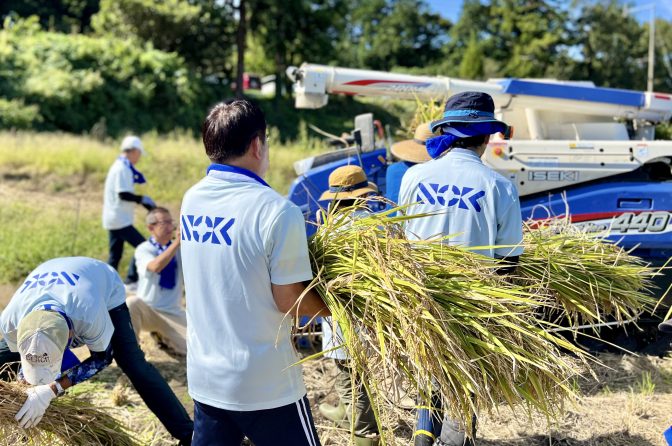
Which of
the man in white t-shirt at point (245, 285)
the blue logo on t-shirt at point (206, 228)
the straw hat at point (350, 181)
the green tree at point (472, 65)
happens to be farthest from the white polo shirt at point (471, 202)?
the green tree at point (472, 65)

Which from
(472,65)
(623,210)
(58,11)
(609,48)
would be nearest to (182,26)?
(58,11)

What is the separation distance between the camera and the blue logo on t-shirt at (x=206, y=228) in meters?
2.11

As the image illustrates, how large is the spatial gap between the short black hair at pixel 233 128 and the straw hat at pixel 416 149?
2.63m

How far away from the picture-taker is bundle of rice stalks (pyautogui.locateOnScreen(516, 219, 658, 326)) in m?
3.11

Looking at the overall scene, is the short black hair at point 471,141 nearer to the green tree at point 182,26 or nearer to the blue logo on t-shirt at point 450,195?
the blue logo on t-shirt at point 450,195

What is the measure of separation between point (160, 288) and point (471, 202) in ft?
11.1

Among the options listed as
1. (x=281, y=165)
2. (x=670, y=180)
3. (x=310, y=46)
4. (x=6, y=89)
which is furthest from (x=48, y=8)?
(x=670, y=180)

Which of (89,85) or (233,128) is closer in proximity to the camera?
(233,128)

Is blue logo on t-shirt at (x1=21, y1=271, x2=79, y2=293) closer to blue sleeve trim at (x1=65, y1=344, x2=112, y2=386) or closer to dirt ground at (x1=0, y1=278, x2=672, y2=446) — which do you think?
blue sleeve trim at (x1=65, y1=344, x2=112, y2=386)

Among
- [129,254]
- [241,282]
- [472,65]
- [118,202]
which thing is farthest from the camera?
[472,65]

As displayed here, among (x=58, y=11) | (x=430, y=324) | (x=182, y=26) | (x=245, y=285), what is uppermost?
(x=58, y=11)

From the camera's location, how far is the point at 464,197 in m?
2.84

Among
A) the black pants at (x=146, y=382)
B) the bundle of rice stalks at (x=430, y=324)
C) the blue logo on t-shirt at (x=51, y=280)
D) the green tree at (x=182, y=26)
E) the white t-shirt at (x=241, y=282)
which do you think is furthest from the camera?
the green tree at (x=182, y=26)

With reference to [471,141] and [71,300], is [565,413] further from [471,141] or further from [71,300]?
[71,300]
